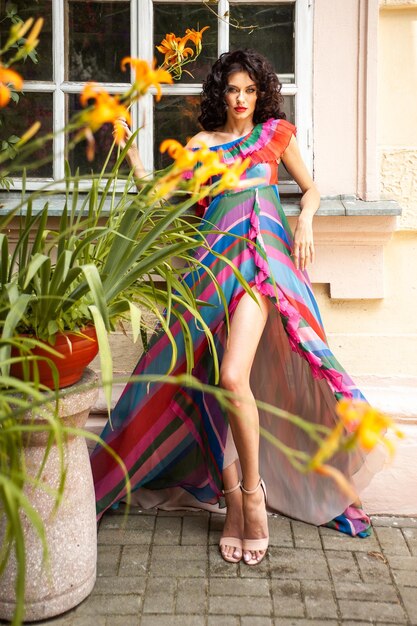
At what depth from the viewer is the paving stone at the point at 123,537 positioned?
2.99m

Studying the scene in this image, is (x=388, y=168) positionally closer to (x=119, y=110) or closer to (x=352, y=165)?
(x=352, y=165)

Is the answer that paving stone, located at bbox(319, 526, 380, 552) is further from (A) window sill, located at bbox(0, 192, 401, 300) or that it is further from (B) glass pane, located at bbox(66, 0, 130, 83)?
(B) glass pane, located at bbox(66, 0, 130, 83)

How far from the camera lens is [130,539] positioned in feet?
9.90

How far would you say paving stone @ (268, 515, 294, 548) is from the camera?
9.86ft

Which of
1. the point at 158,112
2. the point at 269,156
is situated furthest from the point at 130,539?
the point at 158,112

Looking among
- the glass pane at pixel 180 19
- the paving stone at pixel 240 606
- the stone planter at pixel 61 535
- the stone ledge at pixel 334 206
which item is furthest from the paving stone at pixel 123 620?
the glass pane at pixel 180 19

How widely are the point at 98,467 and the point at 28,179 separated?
1259mm

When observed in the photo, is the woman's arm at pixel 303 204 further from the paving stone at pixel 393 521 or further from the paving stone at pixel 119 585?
the paving stone at pixel 119 585

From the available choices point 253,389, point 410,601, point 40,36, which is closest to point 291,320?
point 253,389

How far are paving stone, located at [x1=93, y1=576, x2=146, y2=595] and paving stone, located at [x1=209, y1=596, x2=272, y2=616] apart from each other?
252 mm

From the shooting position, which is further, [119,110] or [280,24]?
[280,24]

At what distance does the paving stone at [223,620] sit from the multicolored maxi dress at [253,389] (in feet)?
2.13

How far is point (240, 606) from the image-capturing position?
255 cm

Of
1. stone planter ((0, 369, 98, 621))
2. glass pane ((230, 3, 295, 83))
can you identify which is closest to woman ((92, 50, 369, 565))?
glass pane ((230, 3, 295, 83))
